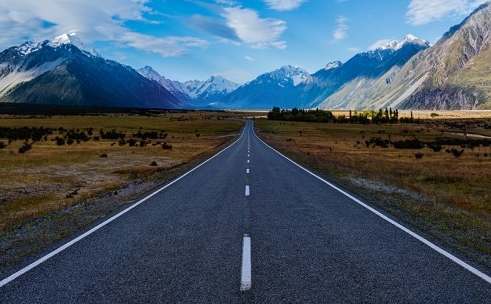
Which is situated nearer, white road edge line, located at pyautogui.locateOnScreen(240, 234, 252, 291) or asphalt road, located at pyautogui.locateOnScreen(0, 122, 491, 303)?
asphalt road, located at pyautogui.locateOnScreen(0, 122, 491, 303)

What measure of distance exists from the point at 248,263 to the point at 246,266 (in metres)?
0.16

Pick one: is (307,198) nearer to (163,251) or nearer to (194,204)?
(194,204)

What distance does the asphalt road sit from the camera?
598 centimetres

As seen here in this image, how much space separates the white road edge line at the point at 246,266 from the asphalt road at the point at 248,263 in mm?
16

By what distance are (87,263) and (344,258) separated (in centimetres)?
478

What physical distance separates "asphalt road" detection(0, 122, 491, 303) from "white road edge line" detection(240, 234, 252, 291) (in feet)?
0.05

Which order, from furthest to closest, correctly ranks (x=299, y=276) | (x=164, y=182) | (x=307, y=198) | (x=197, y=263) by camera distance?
(x=164, y=182)
(x=307, y=198)
(x=197, y=263)
(x=299, y=276)

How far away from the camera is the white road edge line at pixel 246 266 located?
20.6 feet

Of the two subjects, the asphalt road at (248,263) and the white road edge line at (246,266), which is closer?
the asphalt road at (248,263)

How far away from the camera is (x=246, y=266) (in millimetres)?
7160

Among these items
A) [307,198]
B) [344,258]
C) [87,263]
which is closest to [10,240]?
[87,263]

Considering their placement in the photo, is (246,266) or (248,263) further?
(248,263)

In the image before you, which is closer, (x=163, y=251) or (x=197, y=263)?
(x=197, y=263)

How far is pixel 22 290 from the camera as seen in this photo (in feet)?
20.3
